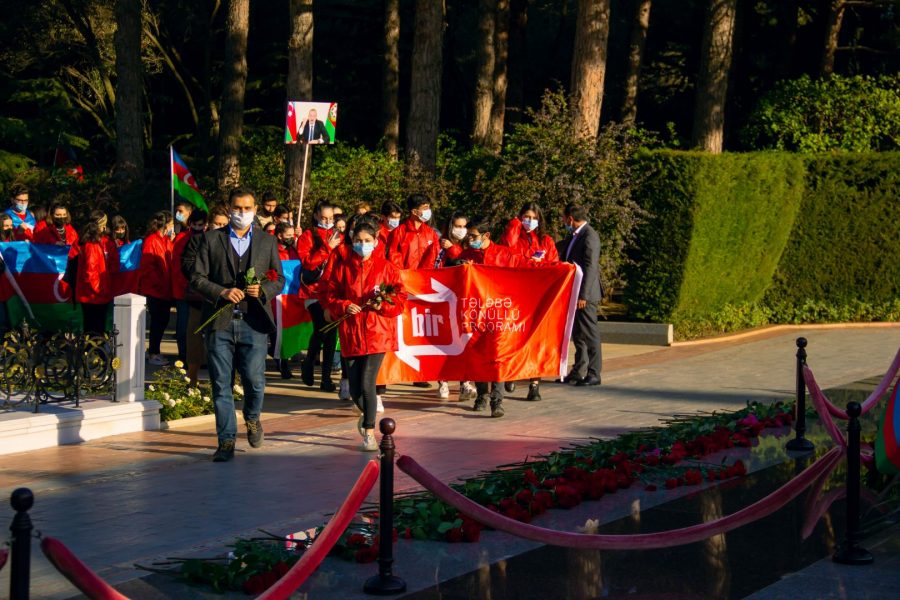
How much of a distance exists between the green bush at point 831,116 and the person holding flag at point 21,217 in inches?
632

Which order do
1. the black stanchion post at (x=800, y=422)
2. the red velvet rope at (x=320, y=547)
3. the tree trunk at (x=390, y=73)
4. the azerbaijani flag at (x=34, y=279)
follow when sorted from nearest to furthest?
the red velvet rope at (x=320, y=547) → the black stanchion post at (x=800, y=422) → the azerbaijani flag at (x=34, y=279) → the tree trunk at (x=390, y=73)

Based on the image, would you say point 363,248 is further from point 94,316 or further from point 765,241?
point 765,241

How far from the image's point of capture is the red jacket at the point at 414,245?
45.4 ft

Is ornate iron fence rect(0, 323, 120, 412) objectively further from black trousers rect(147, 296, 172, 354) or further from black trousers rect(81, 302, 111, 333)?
black trousers rect(147, 296, 172, 354)

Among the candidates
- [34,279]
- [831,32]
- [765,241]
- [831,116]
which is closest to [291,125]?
[34,279]

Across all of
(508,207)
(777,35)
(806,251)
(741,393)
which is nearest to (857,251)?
(806,251)

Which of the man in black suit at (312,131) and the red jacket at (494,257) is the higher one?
the man in black suit at (312,131)

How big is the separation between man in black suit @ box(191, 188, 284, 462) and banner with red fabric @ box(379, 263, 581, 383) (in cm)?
219

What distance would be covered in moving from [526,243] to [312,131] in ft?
16.5

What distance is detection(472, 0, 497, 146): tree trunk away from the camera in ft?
100.0

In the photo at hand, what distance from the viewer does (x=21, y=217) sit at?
17312 millimetres

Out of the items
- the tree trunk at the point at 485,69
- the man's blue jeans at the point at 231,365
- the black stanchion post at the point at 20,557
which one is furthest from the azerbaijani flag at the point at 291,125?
the black stanchion post at the point at 20,557

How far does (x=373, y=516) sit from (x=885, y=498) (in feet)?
10.7

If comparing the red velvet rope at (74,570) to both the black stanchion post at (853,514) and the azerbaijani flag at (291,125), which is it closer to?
the black stanchion post at (853,514)
